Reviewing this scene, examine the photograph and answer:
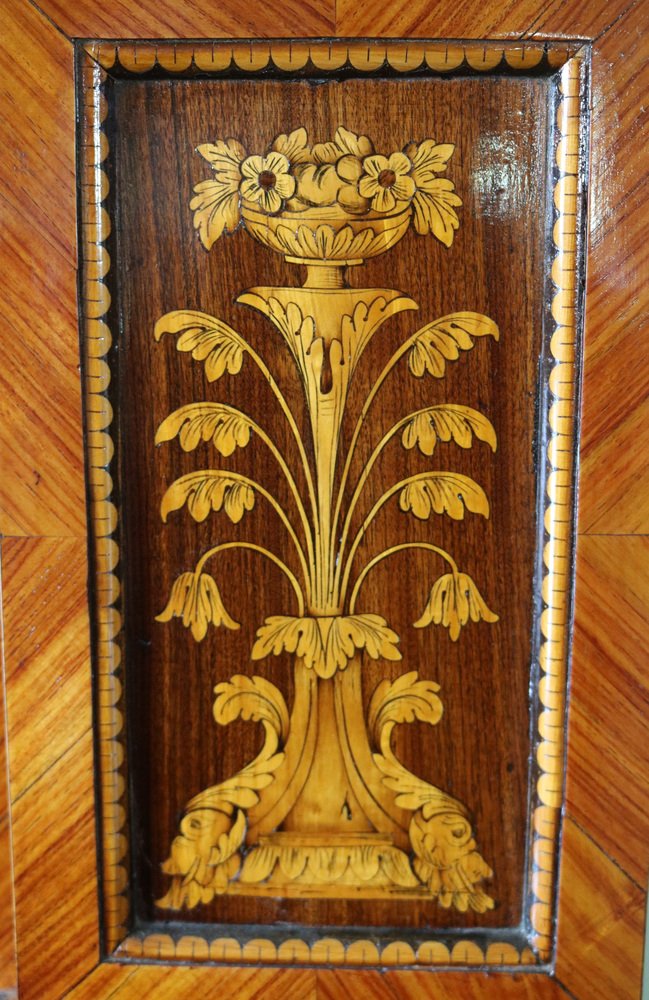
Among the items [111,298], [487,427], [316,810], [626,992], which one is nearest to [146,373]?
[111,298]

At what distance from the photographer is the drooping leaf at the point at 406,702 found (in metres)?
0.64

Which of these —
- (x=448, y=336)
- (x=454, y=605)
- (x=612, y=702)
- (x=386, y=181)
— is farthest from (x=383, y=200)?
(x=612, y=702)

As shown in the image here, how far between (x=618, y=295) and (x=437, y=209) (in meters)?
0.15

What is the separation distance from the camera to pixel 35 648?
63 cm

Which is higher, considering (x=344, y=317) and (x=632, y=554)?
(x=344, y=317)

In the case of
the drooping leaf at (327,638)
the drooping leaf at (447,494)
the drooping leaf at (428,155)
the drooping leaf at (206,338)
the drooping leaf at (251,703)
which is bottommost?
the drooping leaf at (251,703)

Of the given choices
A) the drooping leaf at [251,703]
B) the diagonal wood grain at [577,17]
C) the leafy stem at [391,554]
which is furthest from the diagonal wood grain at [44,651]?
the diagonal wood grain at [577,17]

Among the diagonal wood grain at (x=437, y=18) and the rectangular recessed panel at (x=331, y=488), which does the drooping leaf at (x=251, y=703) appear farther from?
the diagonal wood grain at (x=437, y=18)

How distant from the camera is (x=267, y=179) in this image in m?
0.60

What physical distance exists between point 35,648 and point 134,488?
0.15 metres

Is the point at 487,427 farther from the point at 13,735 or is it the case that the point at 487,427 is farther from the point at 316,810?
the point at 13,735

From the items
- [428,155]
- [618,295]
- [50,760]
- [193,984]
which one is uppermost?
[428,155]

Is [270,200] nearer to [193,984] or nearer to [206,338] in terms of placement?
[206,338]

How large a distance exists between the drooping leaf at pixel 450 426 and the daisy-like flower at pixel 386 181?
0.16m
